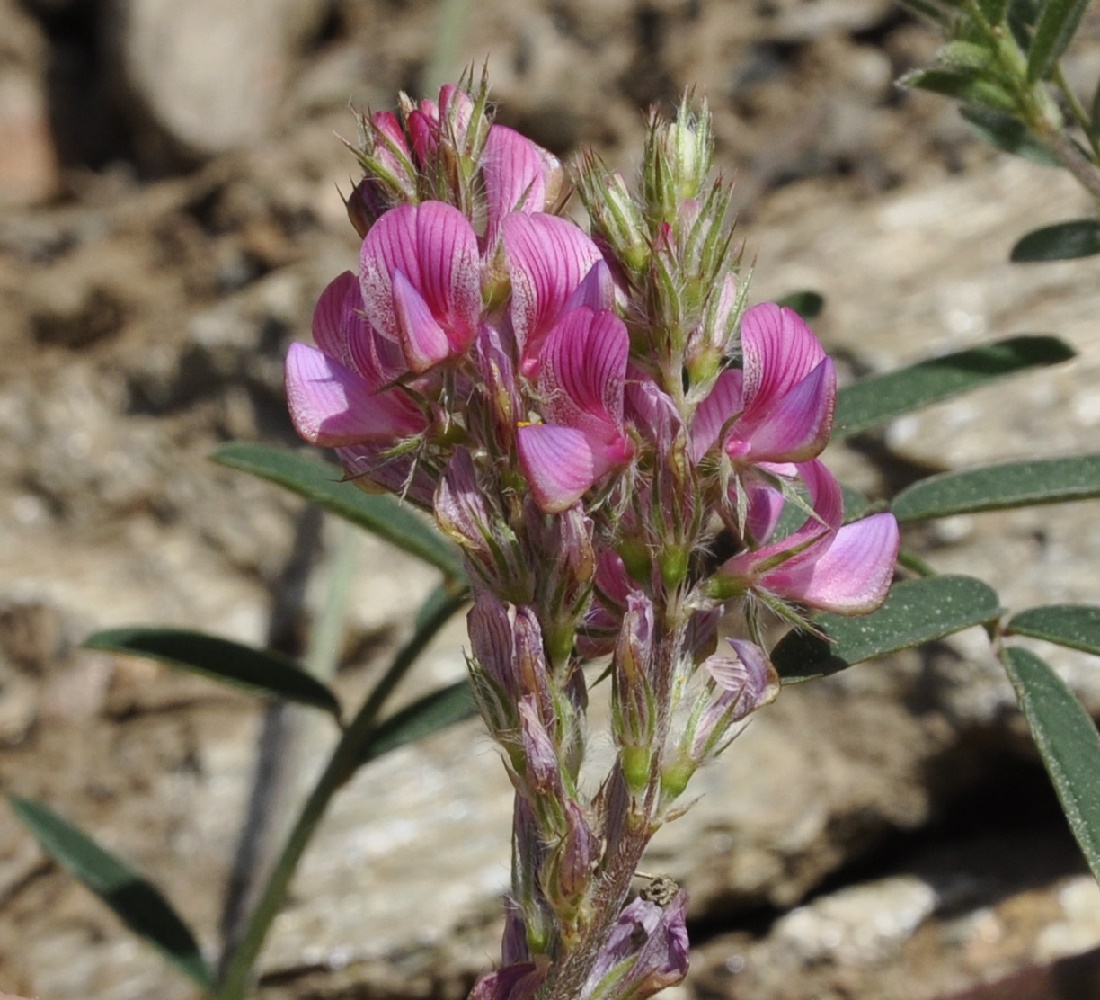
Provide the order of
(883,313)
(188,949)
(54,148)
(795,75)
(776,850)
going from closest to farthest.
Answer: (188,949), (776,850), (883,313), (795,75), (54,148)

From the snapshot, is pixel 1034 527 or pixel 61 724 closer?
pixel 1034 527

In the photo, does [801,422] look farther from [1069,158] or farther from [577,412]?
[1069,158]

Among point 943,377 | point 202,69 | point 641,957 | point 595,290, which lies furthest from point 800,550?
point 202,69

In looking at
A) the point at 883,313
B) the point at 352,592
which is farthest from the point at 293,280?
the point at 883,313

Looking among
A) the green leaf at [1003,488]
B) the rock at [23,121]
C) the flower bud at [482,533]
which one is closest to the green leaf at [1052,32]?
the green leaf at [1003,488]

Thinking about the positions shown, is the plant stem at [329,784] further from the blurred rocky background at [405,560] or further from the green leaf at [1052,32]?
the green leaf at [1052,32]

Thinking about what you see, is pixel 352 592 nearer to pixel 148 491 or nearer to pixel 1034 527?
pixel 148 491
